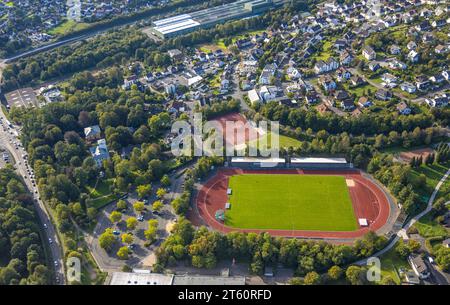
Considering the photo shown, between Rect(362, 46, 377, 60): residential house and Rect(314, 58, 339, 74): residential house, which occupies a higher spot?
Rect(362, 46, 377, 60): residential house

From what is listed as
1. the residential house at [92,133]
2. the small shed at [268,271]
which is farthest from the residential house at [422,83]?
the residential house at [92,133]

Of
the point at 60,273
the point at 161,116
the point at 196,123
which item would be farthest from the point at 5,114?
the point at 60,273

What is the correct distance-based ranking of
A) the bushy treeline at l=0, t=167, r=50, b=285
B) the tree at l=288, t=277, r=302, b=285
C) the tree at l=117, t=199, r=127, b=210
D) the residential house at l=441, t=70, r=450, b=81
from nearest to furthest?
the tree at l=288, t=277, r=302, b=285 → the bushy treeline at l=0, t=167, r=50, b=285 → the tree at l=117, t=199, r=127, b=210 → the residential house at l=441, t=70, r=450, b=81

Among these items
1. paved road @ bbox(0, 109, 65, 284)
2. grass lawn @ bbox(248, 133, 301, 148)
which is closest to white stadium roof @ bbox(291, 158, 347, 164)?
grass lawn @ bbox(248, 133, 301, 148)

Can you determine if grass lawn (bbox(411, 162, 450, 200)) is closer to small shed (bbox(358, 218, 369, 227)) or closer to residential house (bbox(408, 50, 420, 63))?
small shed (bbox(358, 218, 369, 227))

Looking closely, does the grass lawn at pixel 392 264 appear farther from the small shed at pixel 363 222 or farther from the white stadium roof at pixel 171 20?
the white stadium roof at pixel 171 20

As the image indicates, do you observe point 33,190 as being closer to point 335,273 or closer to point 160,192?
Answer: point 160,192

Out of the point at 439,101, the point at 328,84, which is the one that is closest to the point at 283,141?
the point at 328,84
